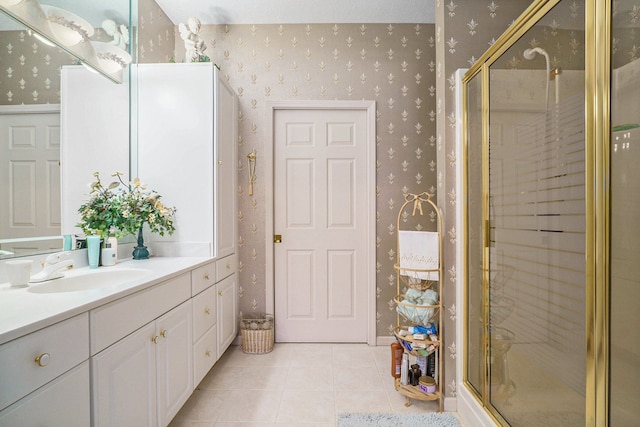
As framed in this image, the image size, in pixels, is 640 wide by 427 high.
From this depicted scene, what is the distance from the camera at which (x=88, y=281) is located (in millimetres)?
1513

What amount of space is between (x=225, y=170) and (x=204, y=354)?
4.25 ft

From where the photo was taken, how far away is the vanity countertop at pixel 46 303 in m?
0.82

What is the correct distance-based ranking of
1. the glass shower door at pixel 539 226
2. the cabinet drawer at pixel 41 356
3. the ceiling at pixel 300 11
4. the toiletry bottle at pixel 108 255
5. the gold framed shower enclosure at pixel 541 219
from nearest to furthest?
1. the cabinet drawer at pixel 41 356
2. the gold framed shower enclosure at pixel 541 219
3. the glass shower door at pixel 539 226
4. the toiletry bottle at pixel 108 255
5. the ceiling at pixel 300 11

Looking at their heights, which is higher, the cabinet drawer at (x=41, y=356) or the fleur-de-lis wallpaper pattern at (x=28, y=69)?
the fleur-de-lis wallpaper pattern at (x=28, y=69)

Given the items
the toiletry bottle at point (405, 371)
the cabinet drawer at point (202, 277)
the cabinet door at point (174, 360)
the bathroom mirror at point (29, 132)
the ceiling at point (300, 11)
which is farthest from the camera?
the ceiling at point (300, 11)

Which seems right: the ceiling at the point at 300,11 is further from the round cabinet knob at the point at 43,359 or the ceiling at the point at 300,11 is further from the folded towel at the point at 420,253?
the round cabinet knob at the point at 43,359

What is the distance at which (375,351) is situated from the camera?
8.74 feet

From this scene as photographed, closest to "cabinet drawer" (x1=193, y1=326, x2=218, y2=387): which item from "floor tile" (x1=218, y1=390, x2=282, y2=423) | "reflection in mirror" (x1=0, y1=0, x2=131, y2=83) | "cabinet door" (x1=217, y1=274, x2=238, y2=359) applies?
"cabinet door" (x1=217, y1=274, x2=238, y2=359)

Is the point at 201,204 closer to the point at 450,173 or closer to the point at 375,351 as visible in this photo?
the point at 450,173

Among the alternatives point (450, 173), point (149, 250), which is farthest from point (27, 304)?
point (450, 173)

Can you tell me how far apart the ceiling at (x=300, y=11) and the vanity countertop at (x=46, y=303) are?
2181 millimetres

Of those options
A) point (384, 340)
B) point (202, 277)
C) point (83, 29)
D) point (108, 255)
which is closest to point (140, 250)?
point (108, 255)

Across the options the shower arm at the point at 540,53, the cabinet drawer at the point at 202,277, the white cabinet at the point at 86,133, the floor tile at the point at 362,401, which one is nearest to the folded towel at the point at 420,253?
the floor tile at the point at 362,401

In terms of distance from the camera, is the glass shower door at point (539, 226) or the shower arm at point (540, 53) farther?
the shower arm at point (540, 53)
